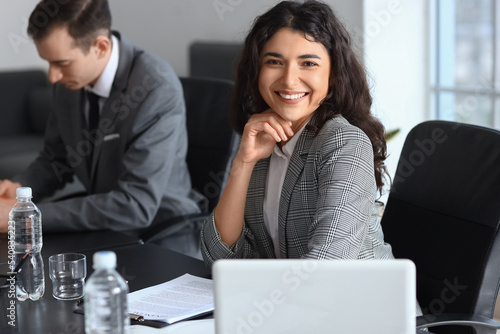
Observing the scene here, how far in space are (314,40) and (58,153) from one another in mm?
1428

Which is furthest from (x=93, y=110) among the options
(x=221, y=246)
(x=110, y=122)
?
(x=221, y=246)

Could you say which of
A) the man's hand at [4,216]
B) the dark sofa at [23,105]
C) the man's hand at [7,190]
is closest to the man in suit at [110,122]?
the man's hand at [7,190]

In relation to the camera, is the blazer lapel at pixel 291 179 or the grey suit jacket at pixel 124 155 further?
the grey suit jacket at pixel 124 155

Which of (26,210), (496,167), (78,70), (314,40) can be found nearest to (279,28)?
(314,40)

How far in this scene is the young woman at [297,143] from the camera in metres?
1.61

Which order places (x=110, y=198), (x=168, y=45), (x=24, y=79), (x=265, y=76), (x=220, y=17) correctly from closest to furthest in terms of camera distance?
(x=265, y=76) < (x=110, y=198) < (x=220, y=17) < (x=168, y=45) < (x=24, y=79)

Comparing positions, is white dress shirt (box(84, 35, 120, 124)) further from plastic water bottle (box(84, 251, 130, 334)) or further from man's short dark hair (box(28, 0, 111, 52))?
plastic water bottle (box(84, 251, 130, 334))

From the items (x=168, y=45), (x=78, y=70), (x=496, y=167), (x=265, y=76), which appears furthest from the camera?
(x=168, y=45)

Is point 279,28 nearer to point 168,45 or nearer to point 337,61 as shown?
point 337,61

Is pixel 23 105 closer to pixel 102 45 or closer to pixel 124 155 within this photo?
pixel 102 45

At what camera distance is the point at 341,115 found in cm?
174

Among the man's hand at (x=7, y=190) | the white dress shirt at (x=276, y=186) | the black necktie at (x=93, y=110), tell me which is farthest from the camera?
the black necktie at (x=93, y=110)

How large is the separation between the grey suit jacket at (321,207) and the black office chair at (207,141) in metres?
0.61

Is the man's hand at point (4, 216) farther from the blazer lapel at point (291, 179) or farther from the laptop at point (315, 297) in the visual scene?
the laptop at point (315, 297)
